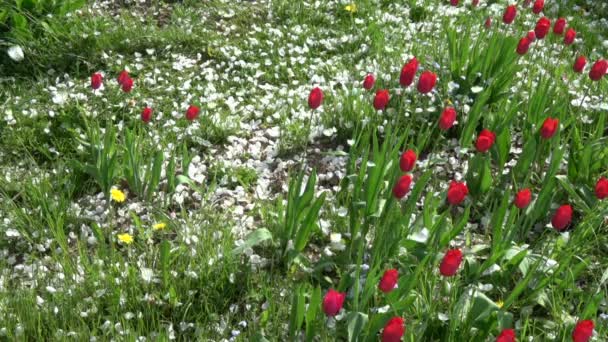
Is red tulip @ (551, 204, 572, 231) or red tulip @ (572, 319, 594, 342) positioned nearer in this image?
red tulip @ (572, 319, 594, 342)

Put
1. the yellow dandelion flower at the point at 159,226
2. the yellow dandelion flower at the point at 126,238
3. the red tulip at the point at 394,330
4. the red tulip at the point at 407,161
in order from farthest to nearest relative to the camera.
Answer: the yellow dandelion flower at the point at 159,226
the yellow dandelion flower at the point at 126,238
the red tulip at the point at 407,161
the red tulip at the point at 394,330

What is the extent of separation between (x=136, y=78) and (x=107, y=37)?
0.46 meters

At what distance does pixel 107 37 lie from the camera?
4.85m

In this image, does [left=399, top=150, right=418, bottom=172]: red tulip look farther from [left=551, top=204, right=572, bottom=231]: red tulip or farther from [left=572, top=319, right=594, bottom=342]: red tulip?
[left=572, top=319, right=594, bottom=342]: red tulip

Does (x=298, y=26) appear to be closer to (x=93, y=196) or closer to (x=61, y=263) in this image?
(x=93, y=196)

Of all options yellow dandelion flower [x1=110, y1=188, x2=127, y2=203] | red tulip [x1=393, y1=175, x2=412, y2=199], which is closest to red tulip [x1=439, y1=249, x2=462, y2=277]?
red tulip [x1=393, y1=175, x2=412, y2=199]

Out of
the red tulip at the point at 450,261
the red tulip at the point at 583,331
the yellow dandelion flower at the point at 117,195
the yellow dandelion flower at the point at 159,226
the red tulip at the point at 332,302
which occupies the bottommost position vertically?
Answer: the yellow dandelion flower at the point at 159,226

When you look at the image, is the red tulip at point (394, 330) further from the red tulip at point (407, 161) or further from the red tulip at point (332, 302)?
the red tulip at point (407, 161)

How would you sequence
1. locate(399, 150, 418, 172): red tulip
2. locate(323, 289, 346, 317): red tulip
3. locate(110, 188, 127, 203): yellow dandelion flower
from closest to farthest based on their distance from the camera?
locate(323, 289, 346, 317): red tulip
locate(399, 150, 418, 172): red tulip
locate(110, 188, 127, 203): yellow dandelion flower

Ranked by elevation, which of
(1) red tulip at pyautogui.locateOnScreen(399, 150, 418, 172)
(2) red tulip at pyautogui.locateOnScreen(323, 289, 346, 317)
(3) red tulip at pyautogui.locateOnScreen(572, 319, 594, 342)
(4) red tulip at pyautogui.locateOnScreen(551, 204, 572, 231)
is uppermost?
(1) red tulip at pyautogui.locateOnScreen(399, 150, 418, 172)

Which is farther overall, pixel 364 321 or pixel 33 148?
pixel 33 148

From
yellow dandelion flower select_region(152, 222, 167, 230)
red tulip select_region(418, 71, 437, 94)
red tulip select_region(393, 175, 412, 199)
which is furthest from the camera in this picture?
yellow dandelion flower select_region(152, 222, 167, 230)

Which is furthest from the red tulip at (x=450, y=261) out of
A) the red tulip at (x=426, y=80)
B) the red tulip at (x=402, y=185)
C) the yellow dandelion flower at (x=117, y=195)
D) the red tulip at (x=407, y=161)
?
the yellow dandelion flower at (x=117, y=195)

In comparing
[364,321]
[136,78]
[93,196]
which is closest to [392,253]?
[364,321]
